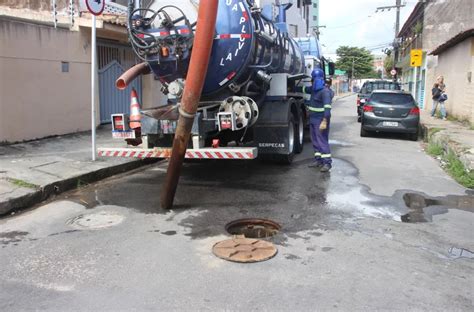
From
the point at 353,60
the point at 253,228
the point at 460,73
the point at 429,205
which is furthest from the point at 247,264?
the point at 353,60

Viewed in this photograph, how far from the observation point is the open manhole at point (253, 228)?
17.5 feet

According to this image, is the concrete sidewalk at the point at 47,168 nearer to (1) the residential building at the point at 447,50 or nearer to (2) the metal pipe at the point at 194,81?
(2) the metal pipe at the point at 194,81

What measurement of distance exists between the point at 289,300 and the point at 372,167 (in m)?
6.21

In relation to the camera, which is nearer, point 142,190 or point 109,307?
point 109,307

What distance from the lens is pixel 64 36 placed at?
11.2 m

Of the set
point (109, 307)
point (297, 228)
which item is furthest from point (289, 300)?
point (297, 228)

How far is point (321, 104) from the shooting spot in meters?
8.81

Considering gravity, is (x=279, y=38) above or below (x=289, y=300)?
above

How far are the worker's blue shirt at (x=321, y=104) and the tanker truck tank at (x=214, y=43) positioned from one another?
5.54ft

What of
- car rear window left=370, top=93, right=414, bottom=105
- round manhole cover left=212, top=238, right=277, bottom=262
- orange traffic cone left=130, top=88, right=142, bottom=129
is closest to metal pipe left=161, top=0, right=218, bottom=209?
round manhole cover left=212, top=238, right=277, bottom=262

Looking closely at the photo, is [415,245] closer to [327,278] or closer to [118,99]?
[327,278]

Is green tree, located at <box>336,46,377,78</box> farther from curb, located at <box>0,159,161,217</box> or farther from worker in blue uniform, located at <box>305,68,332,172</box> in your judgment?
curb, located at <box>0,159,161,217</box>

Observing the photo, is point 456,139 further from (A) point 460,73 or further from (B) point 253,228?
(B) point 253,228

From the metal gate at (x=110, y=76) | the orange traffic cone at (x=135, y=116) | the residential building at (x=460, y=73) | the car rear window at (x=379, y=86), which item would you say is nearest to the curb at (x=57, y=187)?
the orange traffic cone at (x=135, y=116)
